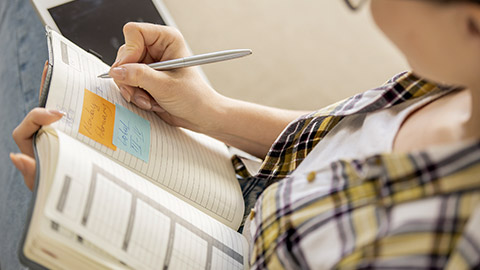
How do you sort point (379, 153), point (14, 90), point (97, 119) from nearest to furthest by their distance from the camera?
point (379, 153), point (97, 119), point (14, 90)

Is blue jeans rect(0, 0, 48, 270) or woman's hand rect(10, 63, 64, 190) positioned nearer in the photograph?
woman's hand rect(10, 63, 64, 190)

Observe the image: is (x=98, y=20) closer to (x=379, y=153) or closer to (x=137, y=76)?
(x=137, y=76)

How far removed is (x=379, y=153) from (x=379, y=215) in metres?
0.07

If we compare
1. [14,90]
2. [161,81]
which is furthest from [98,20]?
[161,81]

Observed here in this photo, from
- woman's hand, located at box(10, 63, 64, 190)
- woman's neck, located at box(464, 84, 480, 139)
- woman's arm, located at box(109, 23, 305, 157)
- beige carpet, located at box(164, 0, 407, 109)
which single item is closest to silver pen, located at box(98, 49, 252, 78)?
woman's arm, located at box(109, 23, 305, 157)

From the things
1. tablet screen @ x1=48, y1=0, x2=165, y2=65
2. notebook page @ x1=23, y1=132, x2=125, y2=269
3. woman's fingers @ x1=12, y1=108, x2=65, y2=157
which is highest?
tablet screen @ x1=48, y1=0, x2=165, y2=65

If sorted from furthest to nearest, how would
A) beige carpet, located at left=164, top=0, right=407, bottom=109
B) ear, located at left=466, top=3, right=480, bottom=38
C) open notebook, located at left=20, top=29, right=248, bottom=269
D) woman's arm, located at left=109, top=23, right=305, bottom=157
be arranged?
beige carpet, located at left=164, top=0, right=407, bottom=109 < woman's arm, located at left=109, top=23, right=305, bottom=157 < open notebook, located at left=20, top=29, right=248, bottom=269 < ear, located at left=466, top=3, right=480, bottom=38

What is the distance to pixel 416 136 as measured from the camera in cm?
52

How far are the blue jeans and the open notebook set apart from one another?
197mm

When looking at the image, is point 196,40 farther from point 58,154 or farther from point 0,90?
point 58,154

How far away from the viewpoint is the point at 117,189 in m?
0.51

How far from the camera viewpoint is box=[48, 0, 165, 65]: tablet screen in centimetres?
86

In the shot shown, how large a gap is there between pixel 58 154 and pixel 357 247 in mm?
311

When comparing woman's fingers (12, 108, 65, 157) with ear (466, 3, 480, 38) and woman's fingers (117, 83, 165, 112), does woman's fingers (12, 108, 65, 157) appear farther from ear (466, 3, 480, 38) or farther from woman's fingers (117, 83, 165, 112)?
ear (466, 3, 480, 38)
